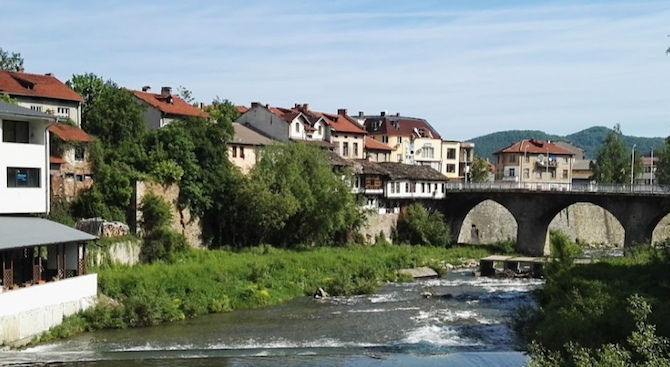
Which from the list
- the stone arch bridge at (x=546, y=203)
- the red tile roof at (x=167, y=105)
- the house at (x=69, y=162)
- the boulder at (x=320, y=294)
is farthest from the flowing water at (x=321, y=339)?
the red tile roof at (x=167, y=105)

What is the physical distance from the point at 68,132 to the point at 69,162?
68.6 inches

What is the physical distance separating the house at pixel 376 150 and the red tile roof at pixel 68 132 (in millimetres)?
37689

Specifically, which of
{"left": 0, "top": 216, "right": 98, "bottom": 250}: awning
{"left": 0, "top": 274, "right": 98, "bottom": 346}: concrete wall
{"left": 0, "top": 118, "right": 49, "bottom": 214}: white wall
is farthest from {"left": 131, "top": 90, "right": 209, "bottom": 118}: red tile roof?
{"left": 0, "top": 274, "right": 98, "bottom": 346}: concrete wall

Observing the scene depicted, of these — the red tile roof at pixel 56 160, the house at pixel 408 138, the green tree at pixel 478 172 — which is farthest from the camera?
the green tree at pixel 478 172

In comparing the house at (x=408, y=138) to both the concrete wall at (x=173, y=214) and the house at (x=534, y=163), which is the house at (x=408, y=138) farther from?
the concrete wall at (x=173, y=214)

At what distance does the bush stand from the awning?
34.5 meters

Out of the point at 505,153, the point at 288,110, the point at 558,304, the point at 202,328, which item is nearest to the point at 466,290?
the point at 558,304

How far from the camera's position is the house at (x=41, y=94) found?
48.1m

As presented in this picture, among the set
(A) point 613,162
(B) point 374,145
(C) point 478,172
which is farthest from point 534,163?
(B) point 374,145

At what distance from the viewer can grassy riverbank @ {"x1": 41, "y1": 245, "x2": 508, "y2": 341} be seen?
30.5 m

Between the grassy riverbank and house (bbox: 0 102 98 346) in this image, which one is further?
the grassy riverbank

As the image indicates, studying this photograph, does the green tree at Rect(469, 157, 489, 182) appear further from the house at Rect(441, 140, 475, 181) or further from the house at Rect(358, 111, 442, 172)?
the house at Rect(358, 111, 442, 172)

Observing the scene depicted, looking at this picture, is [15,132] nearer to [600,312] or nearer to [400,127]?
[600,312]

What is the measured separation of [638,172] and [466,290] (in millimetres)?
59973
